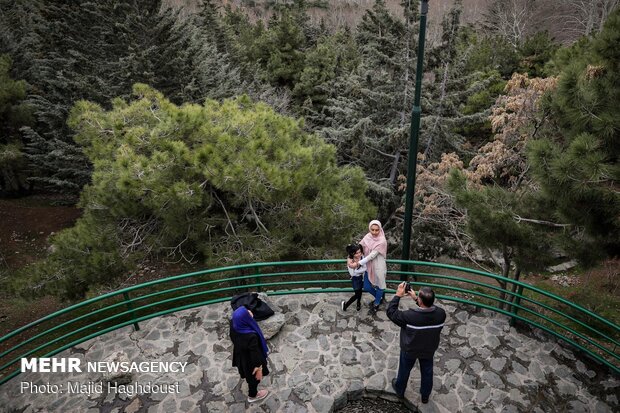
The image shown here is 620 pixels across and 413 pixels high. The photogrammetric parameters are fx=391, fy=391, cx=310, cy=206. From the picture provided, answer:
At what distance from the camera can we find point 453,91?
15492mm

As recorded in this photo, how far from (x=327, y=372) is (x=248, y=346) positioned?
157 cm

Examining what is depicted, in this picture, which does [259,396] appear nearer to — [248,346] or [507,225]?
[248,346]

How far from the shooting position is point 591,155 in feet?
14.7

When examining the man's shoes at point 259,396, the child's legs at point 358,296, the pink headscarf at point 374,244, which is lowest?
the man's shoes at point 259,396

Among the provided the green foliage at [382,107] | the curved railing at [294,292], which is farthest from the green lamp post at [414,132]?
the green foliage at [382,107]

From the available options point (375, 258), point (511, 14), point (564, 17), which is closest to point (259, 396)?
point (375, 258)

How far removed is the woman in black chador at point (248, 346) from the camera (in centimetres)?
463

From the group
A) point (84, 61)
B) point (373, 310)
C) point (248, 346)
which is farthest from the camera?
point (84, 61)

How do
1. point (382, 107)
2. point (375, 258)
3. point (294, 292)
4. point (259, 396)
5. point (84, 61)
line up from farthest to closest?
point (84, 61)
point (382, 107)
point (294, 292)
point (375, 258)
point (259, 396)

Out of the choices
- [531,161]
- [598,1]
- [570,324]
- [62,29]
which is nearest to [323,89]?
[62,29]

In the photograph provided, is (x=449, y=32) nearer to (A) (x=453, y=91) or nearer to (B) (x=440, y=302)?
(A) (x=453, y=91)

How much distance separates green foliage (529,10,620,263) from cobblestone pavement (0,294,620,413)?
5.81ft

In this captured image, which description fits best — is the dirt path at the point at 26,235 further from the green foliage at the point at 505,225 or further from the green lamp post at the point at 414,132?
the green foliage at the point at 505,225

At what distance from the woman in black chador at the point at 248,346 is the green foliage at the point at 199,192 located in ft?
11.1
